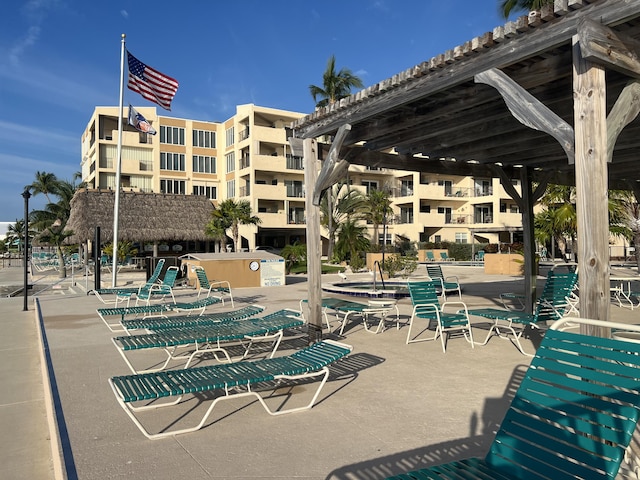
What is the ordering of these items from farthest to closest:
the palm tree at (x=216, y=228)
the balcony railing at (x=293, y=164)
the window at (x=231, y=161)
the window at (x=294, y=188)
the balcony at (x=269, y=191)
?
the window at (x=231, y=161)
the balcony railing at (x=293, y=164)
the window at (x=294, y=188)
the balcony at (x=269, y=191)
the palm tree at (x=216, y=228)

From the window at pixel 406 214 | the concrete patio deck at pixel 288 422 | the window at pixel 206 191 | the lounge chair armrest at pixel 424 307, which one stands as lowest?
the concrete patio deck at pixel 288 422

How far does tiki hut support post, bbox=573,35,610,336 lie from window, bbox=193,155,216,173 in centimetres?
4392

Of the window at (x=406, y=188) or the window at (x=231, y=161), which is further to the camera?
the window at (x=406, y=188)

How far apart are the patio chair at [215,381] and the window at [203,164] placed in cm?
4227

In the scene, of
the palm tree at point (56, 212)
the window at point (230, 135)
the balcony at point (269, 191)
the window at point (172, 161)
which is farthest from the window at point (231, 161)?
the palm tree at point (56, 212)

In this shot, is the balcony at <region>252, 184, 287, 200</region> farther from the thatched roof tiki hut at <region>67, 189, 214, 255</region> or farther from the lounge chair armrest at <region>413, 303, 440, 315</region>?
the lounge chair armrest at <region>413, 303, 440, 315</region>

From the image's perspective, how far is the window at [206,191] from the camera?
4569cm

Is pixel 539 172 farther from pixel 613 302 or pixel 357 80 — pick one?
pixel 357 80

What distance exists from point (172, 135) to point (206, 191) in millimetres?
5594

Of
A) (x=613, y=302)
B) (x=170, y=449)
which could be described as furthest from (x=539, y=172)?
(x=170, y=449)

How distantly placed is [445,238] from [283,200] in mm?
15961

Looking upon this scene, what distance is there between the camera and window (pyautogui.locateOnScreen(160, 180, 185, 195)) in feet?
146

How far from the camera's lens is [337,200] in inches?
1700

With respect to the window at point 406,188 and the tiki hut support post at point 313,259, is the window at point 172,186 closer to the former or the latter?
the window at point 406,188
